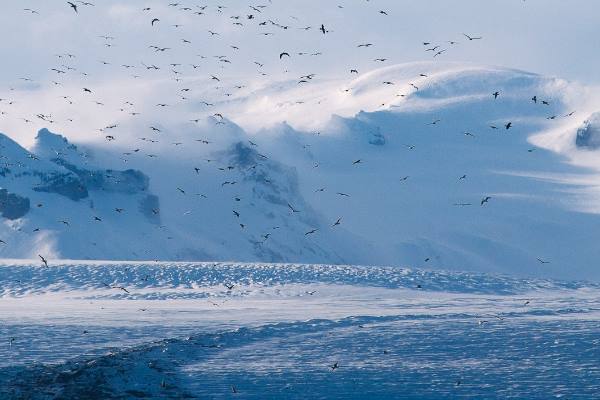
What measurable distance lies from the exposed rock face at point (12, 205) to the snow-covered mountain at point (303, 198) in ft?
0.33

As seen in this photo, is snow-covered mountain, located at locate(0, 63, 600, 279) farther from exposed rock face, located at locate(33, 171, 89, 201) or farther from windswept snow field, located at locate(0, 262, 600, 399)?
windswept snow field, located at locate(0, 262, 600, 399)

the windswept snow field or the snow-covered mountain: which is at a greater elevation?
the windswept snow field

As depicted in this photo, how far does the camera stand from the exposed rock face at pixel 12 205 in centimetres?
10156

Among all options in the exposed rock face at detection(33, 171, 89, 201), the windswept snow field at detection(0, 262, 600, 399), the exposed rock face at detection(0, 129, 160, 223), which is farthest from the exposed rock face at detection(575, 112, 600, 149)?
the windswept snow field at detection(0, 262, 600, 399)

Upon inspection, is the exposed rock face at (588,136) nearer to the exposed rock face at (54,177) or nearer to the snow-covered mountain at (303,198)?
the snow-covered mountain at (303,198)

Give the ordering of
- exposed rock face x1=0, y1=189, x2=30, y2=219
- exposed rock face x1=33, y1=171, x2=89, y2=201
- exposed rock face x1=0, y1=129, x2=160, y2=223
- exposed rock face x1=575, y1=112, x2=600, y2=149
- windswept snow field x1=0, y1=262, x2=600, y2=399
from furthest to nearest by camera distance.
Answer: exposed rock face x1=575, y1=112, x2=600, y2=149 < exposed rock face x1=33, y1=171, x2=89, y2=201 < exposed rock face x1=0, y1=129, x2=160, y2=223 < exposed rock face x1=0, y1=189, x2=30, y2=219 < windswept snow field x1=0, y1=262, x2=600, y2=399

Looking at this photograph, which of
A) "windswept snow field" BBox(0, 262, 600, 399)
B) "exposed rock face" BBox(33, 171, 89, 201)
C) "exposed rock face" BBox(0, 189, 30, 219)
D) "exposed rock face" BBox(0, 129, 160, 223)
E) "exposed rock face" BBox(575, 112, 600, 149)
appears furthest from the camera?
"exposed rock face" BBox(575, 112, 600, 149)

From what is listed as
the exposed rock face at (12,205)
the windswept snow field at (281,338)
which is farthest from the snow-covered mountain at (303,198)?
the windswept snow field at (281,338)

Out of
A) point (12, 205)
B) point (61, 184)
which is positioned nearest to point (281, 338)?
point (12, 205)

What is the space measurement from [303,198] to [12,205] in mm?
48298

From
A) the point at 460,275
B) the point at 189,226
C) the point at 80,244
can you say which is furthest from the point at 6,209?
the point at 460,275

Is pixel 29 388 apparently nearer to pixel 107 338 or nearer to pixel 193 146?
pixel 107 338

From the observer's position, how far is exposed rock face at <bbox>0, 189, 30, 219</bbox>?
10156cm

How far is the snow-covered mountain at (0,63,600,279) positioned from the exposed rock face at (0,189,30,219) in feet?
0.33
